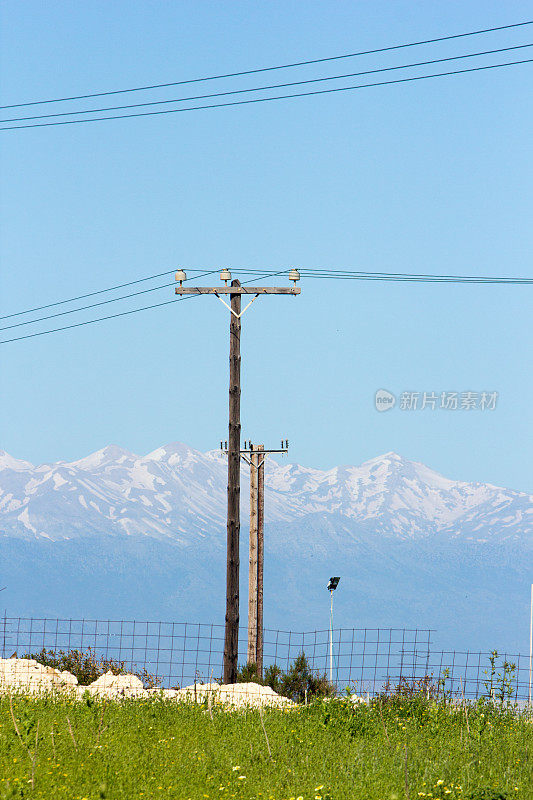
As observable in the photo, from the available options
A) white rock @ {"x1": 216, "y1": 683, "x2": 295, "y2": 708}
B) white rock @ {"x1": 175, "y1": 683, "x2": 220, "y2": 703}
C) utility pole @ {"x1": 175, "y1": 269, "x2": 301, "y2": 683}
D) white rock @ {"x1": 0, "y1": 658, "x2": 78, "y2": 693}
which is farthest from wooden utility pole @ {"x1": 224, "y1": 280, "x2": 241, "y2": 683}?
white rock @ {"x1": 0, "y1": 658, "x2": 78, "y2": 693}

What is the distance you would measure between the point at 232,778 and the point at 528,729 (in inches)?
226

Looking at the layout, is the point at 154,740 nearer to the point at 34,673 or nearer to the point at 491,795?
the point at 491,795

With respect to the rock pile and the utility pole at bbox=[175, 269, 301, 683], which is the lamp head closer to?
the utility pole at bbox=[175, 269, 301, 683]

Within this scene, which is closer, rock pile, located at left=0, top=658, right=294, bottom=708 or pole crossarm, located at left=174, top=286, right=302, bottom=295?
rock pile, located at left=0, top=658, right=294, bottom=708

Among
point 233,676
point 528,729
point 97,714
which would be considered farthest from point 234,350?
point 528,729

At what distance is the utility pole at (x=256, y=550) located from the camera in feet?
82.7

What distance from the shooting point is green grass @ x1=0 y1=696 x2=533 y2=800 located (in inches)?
403

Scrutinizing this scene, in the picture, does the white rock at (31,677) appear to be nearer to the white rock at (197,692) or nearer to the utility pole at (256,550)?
the white rock at (197,692)

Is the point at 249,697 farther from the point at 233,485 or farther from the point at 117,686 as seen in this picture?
the point at 233,485

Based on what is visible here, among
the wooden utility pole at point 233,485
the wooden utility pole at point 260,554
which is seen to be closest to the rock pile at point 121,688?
the wooden utility pole at point 233,485

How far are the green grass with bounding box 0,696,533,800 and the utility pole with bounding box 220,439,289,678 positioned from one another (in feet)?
33.2

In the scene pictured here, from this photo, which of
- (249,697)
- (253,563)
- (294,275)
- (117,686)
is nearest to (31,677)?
(117,686)

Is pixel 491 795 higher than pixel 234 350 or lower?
lower

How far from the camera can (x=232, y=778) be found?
10789 mm
